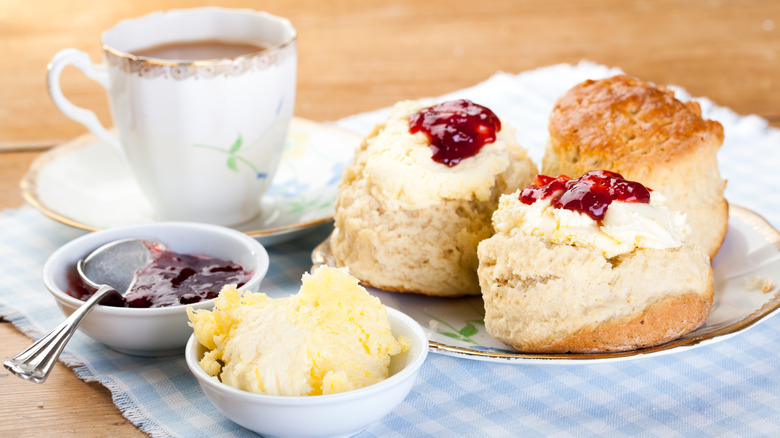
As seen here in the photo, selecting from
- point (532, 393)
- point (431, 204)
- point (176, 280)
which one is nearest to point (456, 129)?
point (431, 204)

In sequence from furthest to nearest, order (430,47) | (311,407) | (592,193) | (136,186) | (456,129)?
(430,47), (136,186), (456,129), (592,193), (311,407)

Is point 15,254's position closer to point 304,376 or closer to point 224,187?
point 224,187

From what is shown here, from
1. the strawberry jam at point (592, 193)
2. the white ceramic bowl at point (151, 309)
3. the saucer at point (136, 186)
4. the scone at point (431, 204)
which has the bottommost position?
the saucer at point (136, 186)

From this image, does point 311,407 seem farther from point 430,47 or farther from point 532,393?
point 430,47

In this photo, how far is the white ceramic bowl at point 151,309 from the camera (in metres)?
2.00

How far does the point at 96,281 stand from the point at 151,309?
244 mm

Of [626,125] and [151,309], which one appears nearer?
[151,309]

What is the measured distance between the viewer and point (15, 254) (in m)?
2.70

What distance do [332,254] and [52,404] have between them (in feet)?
2.73

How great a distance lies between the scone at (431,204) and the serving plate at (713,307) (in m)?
0.06

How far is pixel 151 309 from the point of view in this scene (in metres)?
1.97

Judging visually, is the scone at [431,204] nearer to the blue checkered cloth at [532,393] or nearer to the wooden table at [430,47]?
the blue checkered cloth at [532,393]

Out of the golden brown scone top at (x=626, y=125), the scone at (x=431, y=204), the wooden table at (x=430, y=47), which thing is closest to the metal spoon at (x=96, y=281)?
the scone at (x=431, y=204)

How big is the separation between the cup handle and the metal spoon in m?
0.68
